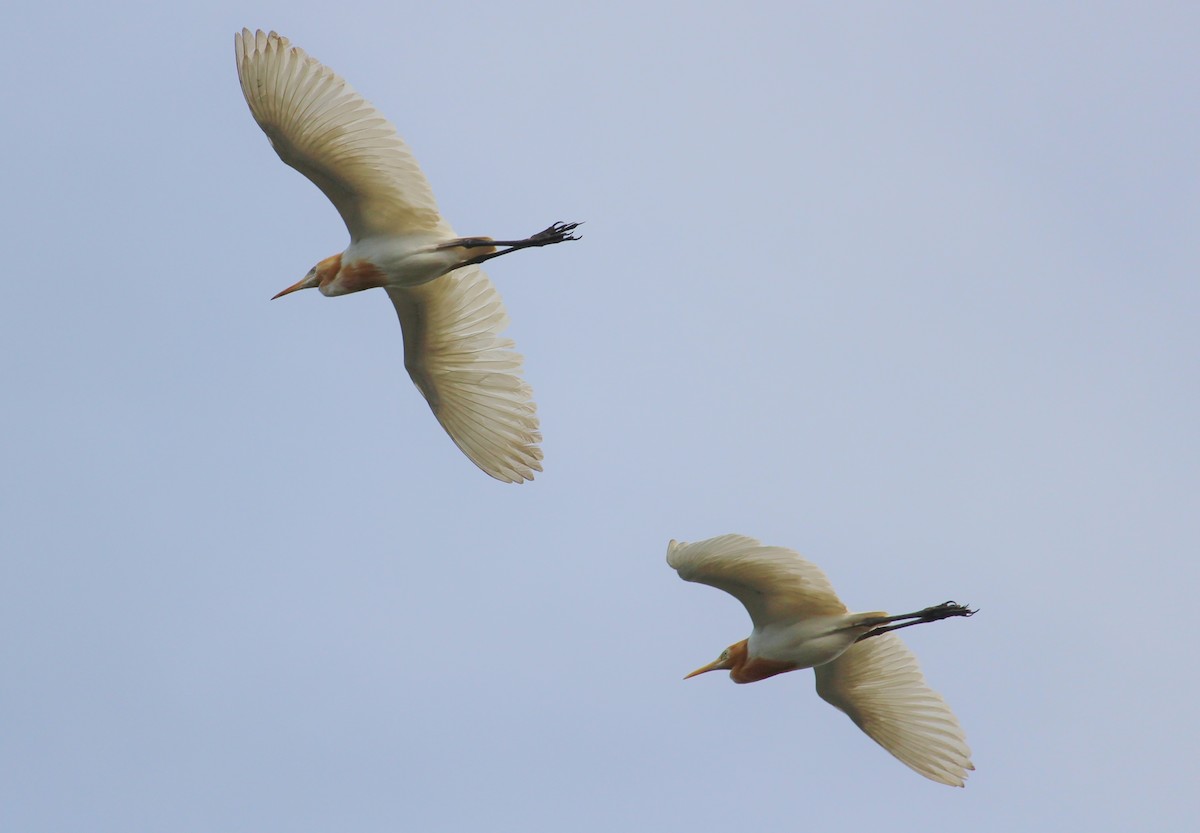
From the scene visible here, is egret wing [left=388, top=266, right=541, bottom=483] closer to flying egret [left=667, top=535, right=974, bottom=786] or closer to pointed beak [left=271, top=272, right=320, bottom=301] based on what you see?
pointed beak [left=271, top=272, right=320, bottom=301]

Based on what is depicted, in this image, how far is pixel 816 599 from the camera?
1566 cm

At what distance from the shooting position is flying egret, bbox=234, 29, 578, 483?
15.7 meters

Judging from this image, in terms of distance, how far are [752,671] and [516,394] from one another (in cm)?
304

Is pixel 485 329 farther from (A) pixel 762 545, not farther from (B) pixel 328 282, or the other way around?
(A) pixel 762 545

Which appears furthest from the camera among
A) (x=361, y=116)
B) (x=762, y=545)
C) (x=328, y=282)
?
(x=328, y=282)

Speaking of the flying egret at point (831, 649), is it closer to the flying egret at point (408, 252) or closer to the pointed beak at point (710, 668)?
the pointed beak at point (710, 668)

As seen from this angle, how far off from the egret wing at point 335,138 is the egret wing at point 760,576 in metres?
3.75

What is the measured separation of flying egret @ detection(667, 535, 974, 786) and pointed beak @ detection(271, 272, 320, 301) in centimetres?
428

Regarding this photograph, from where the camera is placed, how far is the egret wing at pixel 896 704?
16.2 metres

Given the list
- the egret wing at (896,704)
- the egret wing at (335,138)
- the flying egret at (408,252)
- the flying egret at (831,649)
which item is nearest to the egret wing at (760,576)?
the flying egret at (831,649)

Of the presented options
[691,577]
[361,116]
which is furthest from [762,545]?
[361,116]

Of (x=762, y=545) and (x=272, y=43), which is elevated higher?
(x=272, y=43)

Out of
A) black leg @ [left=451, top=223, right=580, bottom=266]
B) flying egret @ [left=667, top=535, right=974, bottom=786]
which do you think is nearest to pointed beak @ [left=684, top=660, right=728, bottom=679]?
flying egret @ [left=667, top=535, right=974, bottom=786]

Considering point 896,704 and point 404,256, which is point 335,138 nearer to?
point 404,256
